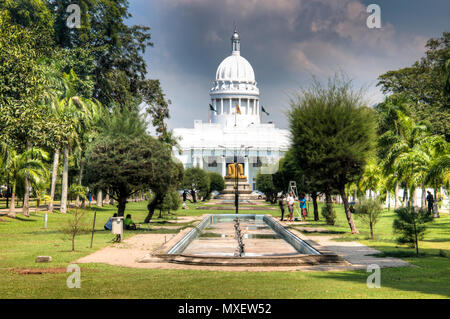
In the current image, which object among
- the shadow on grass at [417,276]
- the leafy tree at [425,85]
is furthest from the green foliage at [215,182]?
the shadow on grass at [417,276]

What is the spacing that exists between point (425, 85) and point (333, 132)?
129ft

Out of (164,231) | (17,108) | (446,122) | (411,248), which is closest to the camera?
(411,248)

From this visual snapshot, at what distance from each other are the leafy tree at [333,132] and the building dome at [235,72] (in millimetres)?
165801

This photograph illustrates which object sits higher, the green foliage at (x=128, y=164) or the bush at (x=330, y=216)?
the green foliage at (x=128, y=164)

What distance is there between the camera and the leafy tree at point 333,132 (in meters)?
25.3

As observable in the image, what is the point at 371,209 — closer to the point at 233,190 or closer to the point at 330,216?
the point at 330,216

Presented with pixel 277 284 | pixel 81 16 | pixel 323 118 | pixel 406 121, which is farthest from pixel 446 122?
pixel 277 284

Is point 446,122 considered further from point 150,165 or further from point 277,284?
point 277,284

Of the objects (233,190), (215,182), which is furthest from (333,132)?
(233,190)

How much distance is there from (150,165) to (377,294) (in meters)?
18.6

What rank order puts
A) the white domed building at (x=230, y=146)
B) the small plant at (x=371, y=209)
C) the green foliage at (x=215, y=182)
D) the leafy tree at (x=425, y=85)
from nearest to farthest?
the small plant at (x=371, y=209)
the leafy tree at (x=425, y=85)
the green foliage at (x=215, y=182)
the white domed building at (x=230, y=146)

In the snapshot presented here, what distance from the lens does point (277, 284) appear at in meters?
11.4

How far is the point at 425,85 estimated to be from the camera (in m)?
60.7

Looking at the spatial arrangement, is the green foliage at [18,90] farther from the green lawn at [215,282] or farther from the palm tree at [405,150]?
the palm tree at [405,150]
